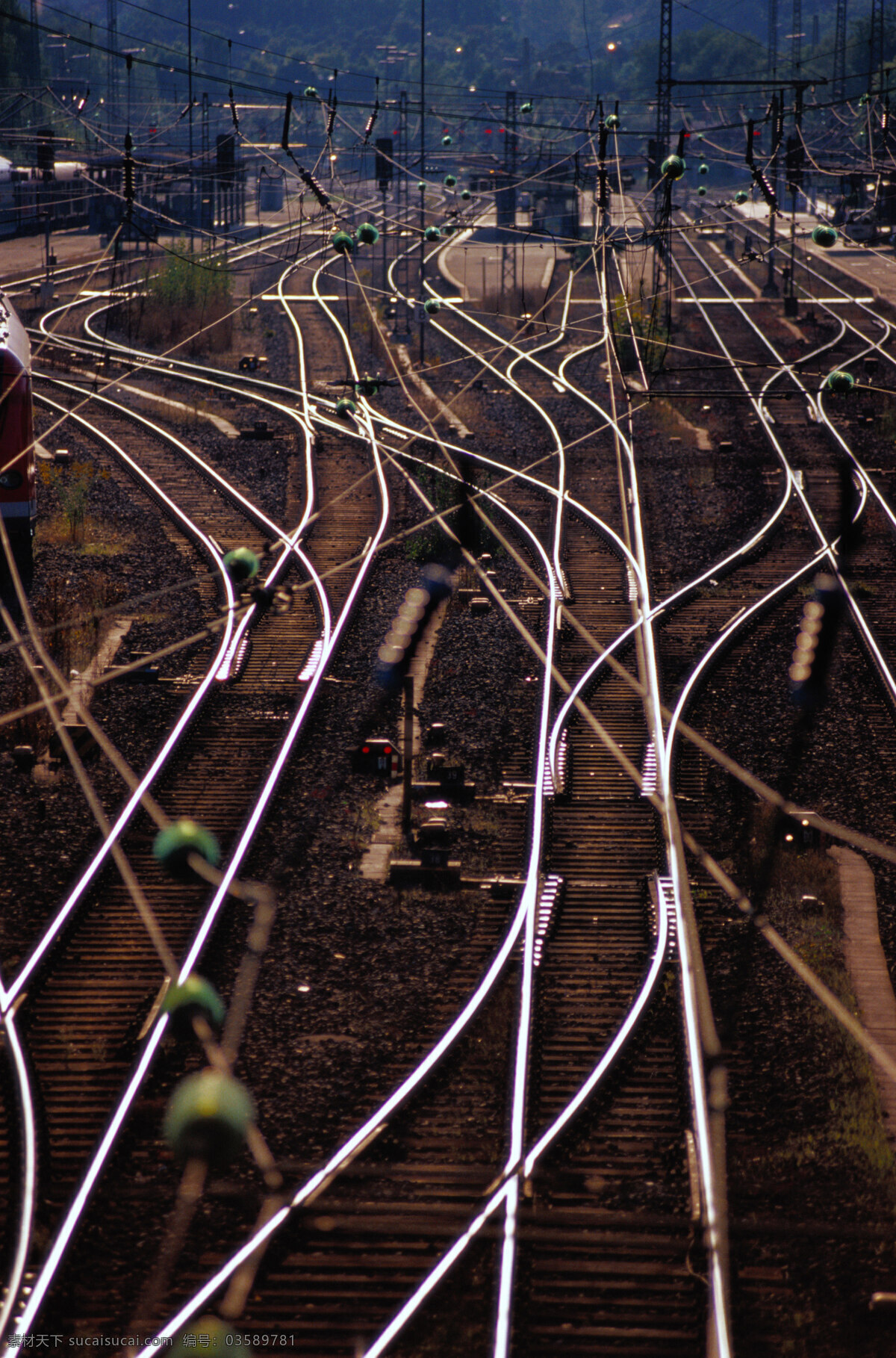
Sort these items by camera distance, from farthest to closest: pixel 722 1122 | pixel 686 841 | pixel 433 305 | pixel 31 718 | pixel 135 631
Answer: pixel 433 305, pixel 135 631, pixel 31 718, pixel 686 841, pixel 722 1122

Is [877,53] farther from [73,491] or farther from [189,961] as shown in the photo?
[189,961]

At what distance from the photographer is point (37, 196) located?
156 ft

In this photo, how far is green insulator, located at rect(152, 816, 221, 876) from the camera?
8.28m

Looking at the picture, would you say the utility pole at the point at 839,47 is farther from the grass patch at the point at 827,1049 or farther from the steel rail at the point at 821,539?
the grass patch at the point at 827,1049

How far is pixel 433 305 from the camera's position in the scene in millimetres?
25641

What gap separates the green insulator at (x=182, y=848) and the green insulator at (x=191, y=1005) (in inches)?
53.7

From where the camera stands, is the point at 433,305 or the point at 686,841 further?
the point at 433,305

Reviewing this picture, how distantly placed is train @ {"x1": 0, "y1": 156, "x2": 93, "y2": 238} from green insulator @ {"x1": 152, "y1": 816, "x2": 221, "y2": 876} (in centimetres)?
3913

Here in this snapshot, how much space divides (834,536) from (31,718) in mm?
9443

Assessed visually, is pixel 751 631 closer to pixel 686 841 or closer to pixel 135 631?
pixel 686 841

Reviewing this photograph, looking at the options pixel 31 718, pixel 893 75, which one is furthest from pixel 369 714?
pixel 893 75

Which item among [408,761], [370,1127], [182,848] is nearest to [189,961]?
[182,848]

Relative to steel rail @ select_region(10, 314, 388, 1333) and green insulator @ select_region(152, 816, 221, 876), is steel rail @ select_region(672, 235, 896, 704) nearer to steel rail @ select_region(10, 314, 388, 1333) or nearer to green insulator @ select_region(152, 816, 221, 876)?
steel rail @ select_region(10, 314, 388, 1333)

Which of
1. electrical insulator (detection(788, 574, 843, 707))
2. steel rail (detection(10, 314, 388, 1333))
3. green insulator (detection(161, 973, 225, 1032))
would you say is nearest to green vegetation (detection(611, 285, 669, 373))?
electrical insulator (detection(788, 574, 843, 707))
